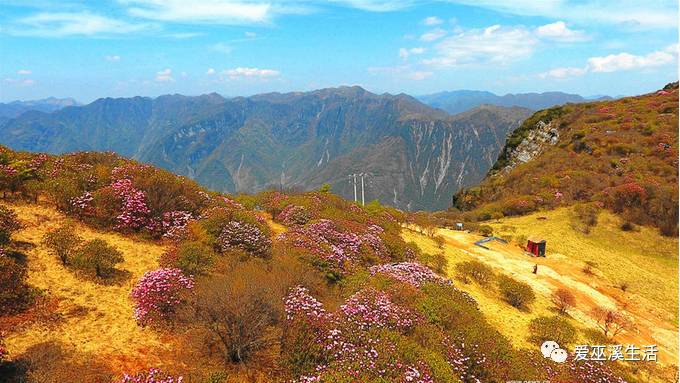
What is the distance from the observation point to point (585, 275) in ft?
82.0

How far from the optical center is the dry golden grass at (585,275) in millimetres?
18312

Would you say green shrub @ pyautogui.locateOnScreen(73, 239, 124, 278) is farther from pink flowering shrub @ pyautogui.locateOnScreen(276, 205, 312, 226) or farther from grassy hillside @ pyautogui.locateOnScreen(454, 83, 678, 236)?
grassy hillside @ pyautogui.locateOnScreen(454, 83, 678, 236)

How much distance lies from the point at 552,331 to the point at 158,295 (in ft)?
49.3

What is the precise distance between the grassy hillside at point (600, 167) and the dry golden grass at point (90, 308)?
38.4 metres

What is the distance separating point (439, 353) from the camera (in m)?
10.4

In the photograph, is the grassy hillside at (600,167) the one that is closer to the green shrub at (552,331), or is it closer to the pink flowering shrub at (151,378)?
the green shrub at (552,331)

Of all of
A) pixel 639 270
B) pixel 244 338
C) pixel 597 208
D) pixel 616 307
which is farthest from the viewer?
pixel 597 208

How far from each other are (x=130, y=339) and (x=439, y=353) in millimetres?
8092

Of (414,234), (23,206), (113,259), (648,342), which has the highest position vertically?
(23,206)

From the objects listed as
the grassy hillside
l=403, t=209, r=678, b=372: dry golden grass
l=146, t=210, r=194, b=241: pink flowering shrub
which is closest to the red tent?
l=403, t=209, r=678, b=372: dry golden grass

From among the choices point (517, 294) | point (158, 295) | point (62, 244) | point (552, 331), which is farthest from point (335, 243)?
point (62, 244)

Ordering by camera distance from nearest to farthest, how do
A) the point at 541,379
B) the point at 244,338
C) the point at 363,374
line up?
the point at 363,374 → the point at 244,338 → the point at 541,379

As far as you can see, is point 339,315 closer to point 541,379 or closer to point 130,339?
point 130,339

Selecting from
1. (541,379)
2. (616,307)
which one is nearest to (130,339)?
(541,379)
